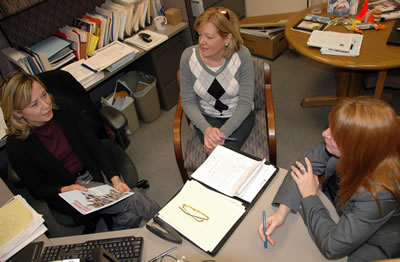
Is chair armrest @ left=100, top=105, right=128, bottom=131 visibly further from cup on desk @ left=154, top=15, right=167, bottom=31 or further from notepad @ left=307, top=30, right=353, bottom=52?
notepad @ left=307, top=30, right=353, bottom=52

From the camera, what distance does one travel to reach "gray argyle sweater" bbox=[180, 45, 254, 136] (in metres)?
1.73

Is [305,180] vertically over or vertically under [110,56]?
under

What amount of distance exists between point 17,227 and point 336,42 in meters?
2.00

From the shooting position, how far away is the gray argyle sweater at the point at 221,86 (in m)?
1.73

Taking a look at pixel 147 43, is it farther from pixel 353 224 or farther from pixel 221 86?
pixel 353 224

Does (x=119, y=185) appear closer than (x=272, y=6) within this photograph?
Yes

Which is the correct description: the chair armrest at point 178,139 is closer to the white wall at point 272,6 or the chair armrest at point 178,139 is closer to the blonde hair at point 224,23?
the blonde hair at point 224,23

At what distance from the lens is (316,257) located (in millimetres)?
1007

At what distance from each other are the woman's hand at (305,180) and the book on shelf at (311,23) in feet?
4.18

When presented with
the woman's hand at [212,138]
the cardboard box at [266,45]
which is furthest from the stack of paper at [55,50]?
the cardboard box at [266,45]

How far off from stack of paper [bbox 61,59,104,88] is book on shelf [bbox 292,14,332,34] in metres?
1.46

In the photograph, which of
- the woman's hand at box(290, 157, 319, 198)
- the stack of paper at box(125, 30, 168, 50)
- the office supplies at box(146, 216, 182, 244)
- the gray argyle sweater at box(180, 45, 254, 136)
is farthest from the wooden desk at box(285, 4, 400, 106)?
the office supplies at box(146, 216, 182, 244)

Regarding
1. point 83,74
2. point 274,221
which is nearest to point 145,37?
point 83,74

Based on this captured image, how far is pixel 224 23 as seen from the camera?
1602mm
